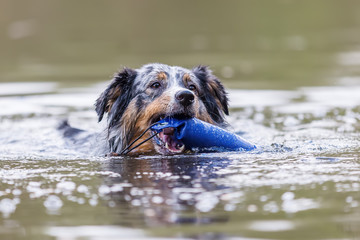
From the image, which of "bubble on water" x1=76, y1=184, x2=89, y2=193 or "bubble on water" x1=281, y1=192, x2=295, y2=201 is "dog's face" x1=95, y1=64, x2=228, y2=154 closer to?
"bubble on water" x1=76, y1=184, x2=89, y2=193

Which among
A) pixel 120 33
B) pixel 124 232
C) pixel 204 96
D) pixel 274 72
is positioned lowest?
pixel 124 232

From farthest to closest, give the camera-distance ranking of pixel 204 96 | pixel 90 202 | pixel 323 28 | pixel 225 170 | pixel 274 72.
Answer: pixel 323 28, pixel 274 72, pixel 204 96, pixel 225 170, pixel 90 202

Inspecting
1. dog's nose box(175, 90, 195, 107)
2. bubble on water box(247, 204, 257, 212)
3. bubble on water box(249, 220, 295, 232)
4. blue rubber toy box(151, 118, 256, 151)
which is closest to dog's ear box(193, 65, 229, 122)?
dog's nose box(175, 90, 195, 107)

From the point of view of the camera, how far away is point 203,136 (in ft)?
26.3

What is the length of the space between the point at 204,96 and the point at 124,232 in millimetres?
4307

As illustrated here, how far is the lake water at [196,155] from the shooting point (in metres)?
5.28

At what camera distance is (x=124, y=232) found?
495 cm

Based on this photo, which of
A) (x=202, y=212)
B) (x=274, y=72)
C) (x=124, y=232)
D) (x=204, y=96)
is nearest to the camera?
(x=124, y=232)

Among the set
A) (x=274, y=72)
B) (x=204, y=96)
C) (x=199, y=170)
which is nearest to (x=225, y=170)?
(x=199, y=170)

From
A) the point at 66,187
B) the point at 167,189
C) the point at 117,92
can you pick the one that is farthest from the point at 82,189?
the point at 117,92

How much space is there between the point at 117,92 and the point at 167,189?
2.91m

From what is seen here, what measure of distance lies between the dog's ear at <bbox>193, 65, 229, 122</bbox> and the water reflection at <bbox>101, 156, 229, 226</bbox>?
1.30 m

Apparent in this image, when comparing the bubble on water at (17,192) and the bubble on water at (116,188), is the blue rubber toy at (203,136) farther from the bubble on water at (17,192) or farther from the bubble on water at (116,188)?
the bubble on water at (17,192)

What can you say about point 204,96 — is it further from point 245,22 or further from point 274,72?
point 245,22
